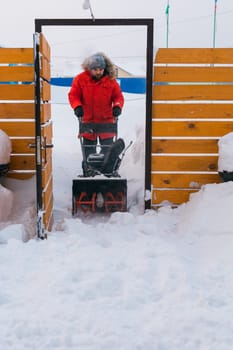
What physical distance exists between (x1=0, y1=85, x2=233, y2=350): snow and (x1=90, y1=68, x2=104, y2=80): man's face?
1.73 m

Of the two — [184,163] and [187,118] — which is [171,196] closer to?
[184,163]

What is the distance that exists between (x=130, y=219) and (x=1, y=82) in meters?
2.29

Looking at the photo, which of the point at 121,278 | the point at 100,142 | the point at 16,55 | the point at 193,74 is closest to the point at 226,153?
the point at 193,74

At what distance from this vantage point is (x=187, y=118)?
5.53 meters

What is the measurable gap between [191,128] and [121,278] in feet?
8.49

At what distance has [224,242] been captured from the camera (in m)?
4.16

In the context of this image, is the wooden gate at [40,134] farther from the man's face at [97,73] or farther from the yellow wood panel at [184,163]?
the man's face at [97,73]

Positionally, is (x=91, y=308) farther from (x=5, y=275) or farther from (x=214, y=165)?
(x=214, y=165)

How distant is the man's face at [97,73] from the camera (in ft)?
20.1

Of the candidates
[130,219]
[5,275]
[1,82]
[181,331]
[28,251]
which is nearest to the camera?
[181,331]

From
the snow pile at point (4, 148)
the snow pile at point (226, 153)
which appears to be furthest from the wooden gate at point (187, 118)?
the snow pile at point (4, 148)

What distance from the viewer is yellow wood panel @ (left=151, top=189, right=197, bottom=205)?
18.6ft

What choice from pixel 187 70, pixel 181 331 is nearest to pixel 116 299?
pixel 181 331

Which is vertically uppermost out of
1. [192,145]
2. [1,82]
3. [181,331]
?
[1,82]
